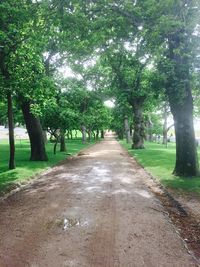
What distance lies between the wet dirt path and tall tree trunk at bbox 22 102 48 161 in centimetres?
1049

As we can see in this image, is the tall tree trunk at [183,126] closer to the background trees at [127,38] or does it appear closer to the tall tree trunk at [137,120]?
the background trees at [127,38]

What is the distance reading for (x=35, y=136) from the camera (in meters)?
23.8

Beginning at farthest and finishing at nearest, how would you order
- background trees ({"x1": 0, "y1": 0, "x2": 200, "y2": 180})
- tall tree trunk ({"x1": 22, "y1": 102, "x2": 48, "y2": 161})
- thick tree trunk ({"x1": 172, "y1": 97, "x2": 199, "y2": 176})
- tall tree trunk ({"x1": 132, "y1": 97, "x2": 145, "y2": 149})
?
tall tree trunk ({"x1": 132, "y1": 97, "x2": 145, "y2": 149}), tall tree trunk ({"x1": 22, "y1": 102, "x2": 48, "y2": 161}), thick tree trunk ({"x1": 172, "y1": 97, "x2": 199, "y2": 176}), background trees ({"x1": 0, "y1": 0, "x2": 200, "y2": 180})

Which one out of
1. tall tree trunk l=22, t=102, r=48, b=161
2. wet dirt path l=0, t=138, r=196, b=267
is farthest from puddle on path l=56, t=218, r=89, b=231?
tall tree trunk l=22, t=102, r=48, b=161

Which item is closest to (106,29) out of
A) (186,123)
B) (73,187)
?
(186,123)

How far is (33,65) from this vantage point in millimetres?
16234

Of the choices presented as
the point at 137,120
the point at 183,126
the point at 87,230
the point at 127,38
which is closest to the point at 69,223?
the point at 87,230

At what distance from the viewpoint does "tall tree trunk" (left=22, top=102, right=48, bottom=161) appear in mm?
23250

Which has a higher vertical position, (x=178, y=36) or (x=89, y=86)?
(x=89, y=86)

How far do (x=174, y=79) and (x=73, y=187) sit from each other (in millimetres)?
6003

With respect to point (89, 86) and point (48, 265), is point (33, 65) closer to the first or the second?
point (48, 265)

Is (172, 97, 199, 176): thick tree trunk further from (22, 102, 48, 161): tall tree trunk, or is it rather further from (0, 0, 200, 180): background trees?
(22, 102, 48, 161): tall tree trunk

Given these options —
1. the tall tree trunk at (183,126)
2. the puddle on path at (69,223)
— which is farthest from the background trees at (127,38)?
the puddle on path at (69,223)

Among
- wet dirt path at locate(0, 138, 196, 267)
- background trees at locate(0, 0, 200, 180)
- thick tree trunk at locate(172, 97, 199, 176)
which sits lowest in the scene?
wet dirt path at locate(0, 138, 196, 267)
